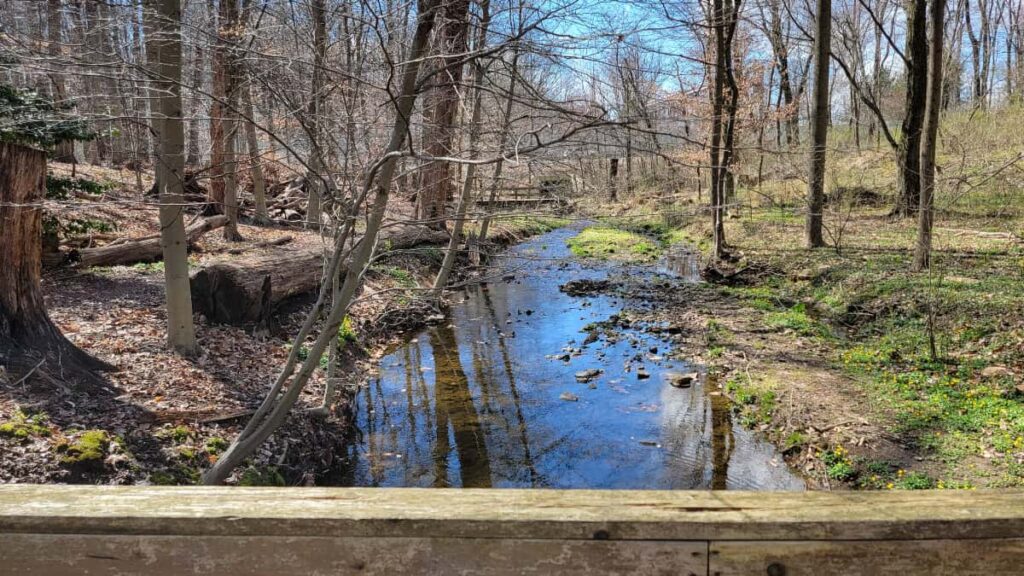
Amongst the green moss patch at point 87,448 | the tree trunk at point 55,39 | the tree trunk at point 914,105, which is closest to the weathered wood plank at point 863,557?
the tree trunk at point 55,39

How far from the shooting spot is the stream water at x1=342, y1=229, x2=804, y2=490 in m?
5.80

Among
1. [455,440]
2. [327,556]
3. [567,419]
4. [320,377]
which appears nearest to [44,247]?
[320,377]

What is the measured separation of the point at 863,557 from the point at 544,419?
5931mm

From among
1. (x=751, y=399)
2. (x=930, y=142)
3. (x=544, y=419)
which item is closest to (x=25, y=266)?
(x=544, y=419)

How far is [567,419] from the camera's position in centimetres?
709

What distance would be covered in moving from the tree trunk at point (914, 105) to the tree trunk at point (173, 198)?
531 inches

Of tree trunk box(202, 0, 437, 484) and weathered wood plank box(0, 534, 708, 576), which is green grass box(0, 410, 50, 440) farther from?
weathered wood plank box(0, 534, 708, 576)

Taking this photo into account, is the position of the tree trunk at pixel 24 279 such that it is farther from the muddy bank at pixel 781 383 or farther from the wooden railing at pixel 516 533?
the muddy bank at pixel 781 383

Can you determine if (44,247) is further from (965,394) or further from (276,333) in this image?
(965,394)

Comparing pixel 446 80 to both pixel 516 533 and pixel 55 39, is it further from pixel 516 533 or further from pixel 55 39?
pixel 516 533

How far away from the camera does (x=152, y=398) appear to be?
561 centimetres

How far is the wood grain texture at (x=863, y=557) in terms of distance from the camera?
1.26 meters

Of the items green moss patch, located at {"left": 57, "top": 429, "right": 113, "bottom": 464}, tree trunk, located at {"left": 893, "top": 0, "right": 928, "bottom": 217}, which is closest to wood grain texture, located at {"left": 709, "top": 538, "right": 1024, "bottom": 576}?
green moss patch, located at {"left": 57, "top": 429, "right": 113, "bottom": 464}

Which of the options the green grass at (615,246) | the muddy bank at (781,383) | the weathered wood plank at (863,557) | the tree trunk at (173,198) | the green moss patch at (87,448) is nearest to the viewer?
the weathered wood plank at (863,557)
